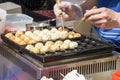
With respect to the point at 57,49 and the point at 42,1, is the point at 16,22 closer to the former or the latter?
the point at 57,49

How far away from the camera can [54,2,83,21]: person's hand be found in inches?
69.4

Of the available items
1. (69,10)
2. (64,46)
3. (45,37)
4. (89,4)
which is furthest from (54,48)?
(89,4)

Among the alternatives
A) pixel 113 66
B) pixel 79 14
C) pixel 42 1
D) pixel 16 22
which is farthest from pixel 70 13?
pixel 42 1

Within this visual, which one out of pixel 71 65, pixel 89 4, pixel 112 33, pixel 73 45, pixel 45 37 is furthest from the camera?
pixel 89 4

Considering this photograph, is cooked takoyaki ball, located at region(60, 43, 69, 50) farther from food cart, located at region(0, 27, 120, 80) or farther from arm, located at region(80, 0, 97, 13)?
arm, located at region(80, 0, 97, 13)

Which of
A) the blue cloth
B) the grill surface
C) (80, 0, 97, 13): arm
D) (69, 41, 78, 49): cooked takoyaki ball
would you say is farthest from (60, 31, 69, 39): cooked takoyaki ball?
(80, 0, 97, 13): arm

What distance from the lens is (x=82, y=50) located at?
1.35 metres

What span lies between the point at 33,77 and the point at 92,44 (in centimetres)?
34

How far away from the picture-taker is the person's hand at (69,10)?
1.76 m

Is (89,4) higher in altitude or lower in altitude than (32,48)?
higher

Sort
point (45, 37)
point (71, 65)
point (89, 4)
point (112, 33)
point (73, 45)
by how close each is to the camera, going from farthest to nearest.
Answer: point (89, 4) < point (112, 33) < point (45, 37) < point (73, 45) < point (71, 65)

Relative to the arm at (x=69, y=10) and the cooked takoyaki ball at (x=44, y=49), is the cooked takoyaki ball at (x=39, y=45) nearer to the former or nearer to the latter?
the cooked takoyaki ball at (x=44, y=49)

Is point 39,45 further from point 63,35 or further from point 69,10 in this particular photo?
point 69,10

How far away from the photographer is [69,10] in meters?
1.83
